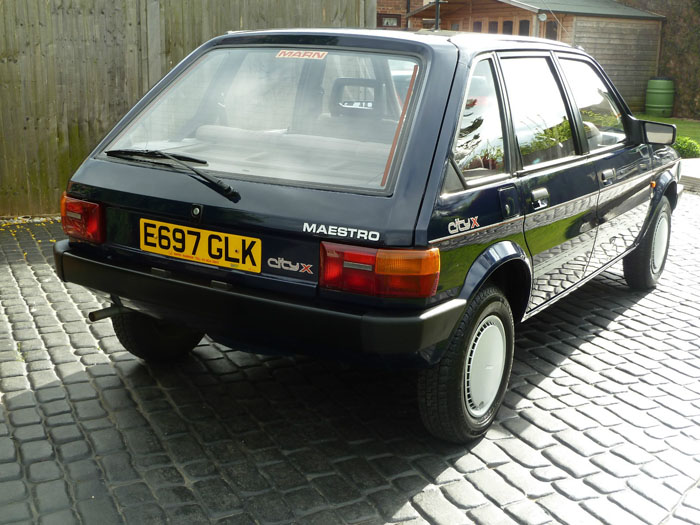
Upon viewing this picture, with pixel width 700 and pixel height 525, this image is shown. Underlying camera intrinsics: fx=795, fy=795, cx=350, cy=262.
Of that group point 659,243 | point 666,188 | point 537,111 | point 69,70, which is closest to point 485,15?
point 69,70

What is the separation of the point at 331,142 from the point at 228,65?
33.6 inches

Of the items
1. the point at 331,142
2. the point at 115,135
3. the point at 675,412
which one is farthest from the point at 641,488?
the point at 115,135

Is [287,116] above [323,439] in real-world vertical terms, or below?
above

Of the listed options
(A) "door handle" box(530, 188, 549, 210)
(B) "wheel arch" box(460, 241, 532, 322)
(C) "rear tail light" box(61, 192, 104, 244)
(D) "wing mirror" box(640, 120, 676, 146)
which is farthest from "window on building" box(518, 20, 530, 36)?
(C) "rear tail light" box(61, 192, 104, 244)

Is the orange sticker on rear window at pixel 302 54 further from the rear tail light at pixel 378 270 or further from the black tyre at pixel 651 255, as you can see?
the black tyre at pixel 651 255

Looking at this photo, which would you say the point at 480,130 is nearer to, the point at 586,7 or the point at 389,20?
the point at 586,7

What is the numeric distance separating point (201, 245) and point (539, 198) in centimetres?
172

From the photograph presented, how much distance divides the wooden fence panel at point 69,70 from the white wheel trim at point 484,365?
6.18 metres

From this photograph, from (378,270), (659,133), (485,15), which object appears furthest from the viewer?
(485,15)

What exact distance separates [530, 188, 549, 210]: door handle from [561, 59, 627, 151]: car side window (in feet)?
2.97

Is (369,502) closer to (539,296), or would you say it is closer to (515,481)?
(515,481)

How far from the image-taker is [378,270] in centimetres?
305

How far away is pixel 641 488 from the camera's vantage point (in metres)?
3.45

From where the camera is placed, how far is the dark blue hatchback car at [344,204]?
312cm
